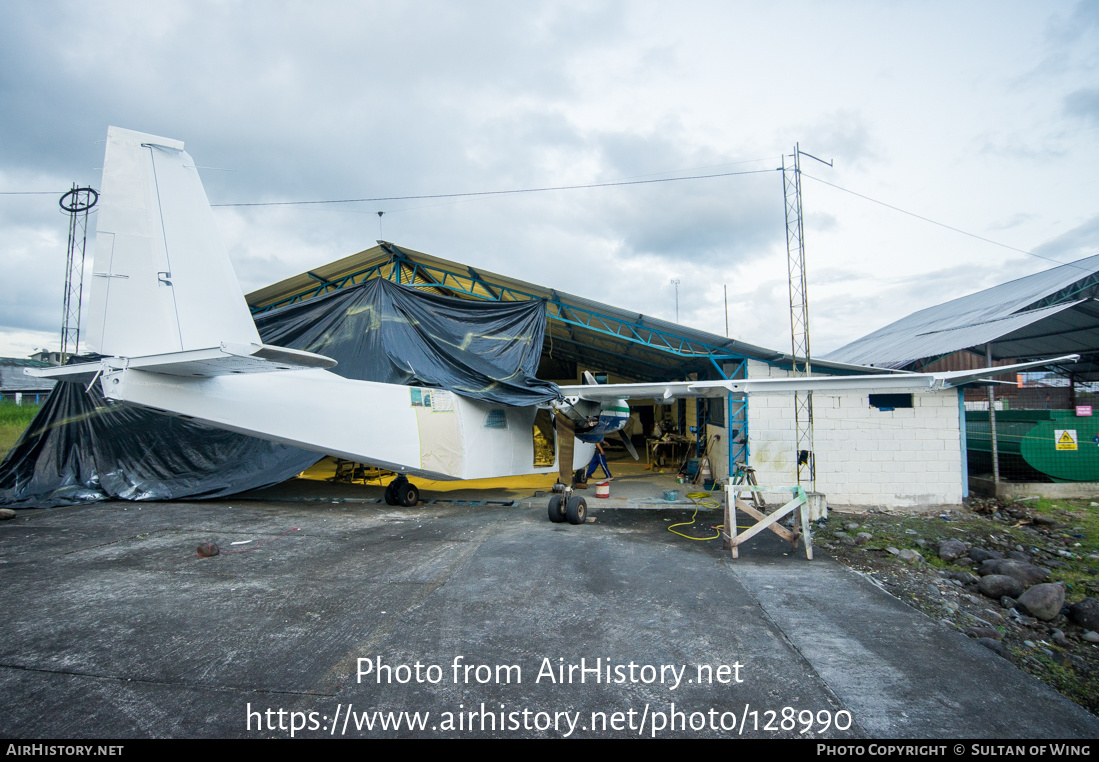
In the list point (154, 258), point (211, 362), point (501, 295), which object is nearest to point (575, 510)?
point (211, 362)

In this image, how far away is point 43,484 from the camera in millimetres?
10734

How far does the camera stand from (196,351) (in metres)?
5.24

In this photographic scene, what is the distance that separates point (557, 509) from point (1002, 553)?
6984mm

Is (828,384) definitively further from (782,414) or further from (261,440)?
(261,440)

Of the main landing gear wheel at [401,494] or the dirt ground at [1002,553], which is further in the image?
the main landing gear wheel at [401,494]

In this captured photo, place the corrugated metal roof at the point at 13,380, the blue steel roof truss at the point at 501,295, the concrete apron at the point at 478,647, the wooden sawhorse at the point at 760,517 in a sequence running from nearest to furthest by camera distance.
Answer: the concrete apron at the point at 478,647 → the wooden sawhorse at the point at 760,517 → the blue steel roof truss at the point at 501,295 → the corrugated metal roof at the point at 13,380

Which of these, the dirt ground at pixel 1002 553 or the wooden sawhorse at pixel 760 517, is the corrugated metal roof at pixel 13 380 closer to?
the wooden sawhorse at pixel 760 517

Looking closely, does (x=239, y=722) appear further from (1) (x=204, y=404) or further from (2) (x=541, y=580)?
(1) (x=204, y=404)

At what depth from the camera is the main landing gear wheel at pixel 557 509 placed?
870cm

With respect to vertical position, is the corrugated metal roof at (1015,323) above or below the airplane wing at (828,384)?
above

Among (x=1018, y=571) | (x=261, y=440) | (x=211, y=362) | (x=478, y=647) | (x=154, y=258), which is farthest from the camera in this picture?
(x=261, y=440)

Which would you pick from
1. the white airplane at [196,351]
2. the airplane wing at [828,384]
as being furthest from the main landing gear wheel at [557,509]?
the airplane wing at [828,384]

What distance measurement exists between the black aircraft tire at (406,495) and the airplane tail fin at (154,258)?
16.6 ft
